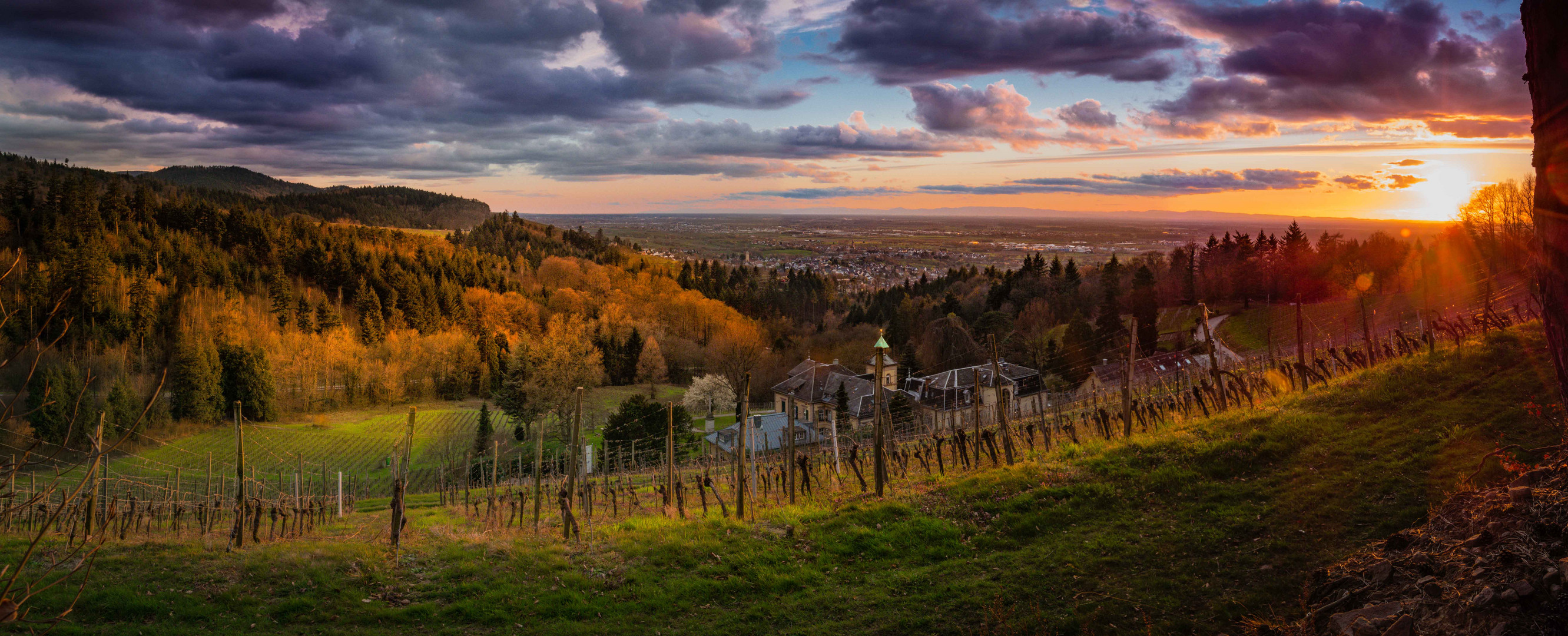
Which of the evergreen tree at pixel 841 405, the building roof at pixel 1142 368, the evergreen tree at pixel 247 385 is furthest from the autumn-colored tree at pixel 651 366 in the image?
the building roof at pixel 1142 368

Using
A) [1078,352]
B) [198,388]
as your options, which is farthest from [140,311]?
[1078,352]

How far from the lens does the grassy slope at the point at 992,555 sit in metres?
8.26

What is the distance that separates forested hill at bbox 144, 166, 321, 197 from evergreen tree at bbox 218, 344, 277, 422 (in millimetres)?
110676

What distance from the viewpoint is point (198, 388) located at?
56719mm

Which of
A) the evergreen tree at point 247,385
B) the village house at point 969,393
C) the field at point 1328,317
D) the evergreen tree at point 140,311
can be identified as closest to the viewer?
the field at point 1328,317

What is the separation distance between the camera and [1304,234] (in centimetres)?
6056

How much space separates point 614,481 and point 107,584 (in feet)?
56.6

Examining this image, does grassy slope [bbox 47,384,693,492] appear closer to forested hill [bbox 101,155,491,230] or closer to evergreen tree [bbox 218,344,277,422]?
evergreen tree [bbox 218,344,277,422]

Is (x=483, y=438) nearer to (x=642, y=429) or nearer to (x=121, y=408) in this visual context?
(x=642, y=429)

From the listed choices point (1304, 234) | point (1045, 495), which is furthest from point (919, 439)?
point (1304, 234)

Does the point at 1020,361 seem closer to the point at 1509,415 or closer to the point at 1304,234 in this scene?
the point at 1304,234

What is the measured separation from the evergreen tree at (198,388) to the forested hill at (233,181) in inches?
4464

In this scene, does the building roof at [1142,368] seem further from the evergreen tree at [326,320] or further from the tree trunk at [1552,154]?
the evergreen tree at [326,320]

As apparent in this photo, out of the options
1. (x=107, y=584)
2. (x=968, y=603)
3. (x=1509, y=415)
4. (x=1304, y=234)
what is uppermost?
(x=1304, y=234)
